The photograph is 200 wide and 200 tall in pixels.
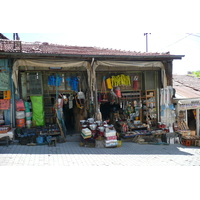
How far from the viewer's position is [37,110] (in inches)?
319

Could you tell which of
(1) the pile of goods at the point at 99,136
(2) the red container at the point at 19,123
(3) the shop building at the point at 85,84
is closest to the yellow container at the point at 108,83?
(3) the shop building at the point at 85,84

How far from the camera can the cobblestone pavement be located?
5.16m

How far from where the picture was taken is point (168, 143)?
8883 mm

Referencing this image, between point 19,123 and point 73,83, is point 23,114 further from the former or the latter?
point 73,83

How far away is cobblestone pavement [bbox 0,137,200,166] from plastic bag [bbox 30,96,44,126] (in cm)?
150

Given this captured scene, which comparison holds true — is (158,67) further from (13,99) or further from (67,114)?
(13,99)

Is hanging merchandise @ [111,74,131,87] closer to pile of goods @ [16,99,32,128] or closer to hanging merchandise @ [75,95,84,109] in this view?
hanging merchandise @ [75,95,84,109]

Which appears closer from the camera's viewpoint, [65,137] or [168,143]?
[65,137]
